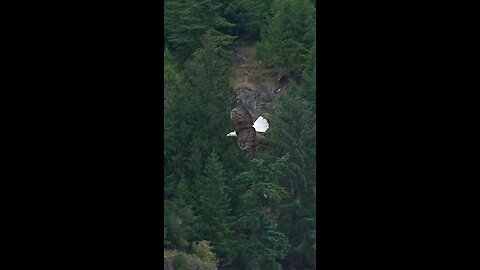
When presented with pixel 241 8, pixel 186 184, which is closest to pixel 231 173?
pixel 186 184

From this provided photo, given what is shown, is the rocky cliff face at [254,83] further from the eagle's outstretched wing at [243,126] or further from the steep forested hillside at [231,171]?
the eagle's outstretched wing at [243,126]

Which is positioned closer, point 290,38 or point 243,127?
point 243,127

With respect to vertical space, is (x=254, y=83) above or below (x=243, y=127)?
below

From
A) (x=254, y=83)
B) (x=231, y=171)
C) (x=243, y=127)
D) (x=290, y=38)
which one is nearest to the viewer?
(x=243, y=127)

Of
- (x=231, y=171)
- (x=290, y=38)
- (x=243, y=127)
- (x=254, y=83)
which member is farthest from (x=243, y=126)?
(x=290, y=38)

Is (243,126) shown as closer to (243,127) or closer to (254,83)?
(243,127)

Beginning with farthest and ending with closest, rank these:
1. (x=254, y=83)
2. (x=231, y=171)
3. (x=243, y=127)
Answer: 1. (x=254, y=83)
2. (x=231, y=171)
3. (x=243, y=127)

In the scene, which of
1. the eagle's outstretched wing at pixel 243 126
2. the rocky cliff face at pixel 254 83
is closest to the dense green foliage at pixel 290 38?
the rocky cliff face at pixel 254 83
